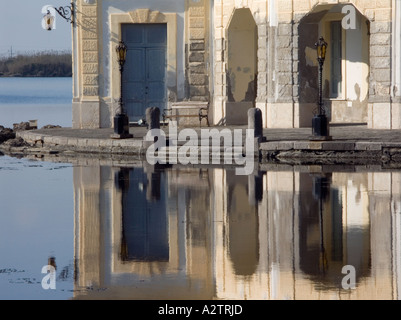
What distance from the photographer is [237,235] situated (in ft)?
41.4

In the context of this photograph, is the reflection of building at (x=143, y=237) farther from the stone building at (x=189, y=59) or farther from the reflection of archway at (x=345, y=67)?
the reflection of archway at (x=345, y=67)

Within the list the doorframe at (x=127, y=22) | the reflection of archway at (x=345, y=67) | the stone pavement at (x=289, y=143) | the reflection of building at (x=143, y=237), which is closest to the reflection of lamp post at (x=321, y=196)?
the reflection of building at (x=143, y=237)

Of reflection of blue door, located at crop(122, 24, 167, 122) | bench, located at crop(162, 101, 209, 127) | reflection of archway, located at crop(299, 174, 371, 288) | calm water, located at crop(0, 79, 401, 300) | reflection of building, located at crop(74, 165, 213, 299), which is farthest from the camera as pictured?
reflection of blue door, located at crop(122, 24, 167, 122)

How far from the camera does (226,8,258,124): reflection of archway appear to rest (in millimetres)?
28031

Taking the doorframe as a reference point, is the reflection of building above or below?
below

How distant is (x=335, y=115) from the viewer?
2841 cm

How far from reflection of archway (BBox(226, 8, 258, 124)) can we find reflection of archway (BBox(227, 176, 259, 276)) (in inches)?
435

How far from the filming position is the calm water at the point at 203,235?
32.5 feet

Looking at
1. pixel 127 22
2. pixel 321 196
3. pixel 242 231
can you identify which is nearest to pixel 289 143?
pixel 321 196

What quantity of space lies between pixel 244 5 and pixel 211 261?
1675 centimetres

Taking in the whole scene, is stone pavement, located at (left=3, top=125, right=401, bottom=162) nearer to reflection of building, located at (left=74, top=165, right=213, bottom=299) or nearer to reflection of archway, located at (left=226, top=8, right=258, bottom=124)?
reflection of archway, located at (left=226, top=8, right=258, bottom=124)

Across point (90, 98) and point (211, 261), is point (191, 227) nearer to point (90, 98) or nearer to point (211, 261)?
point (211, 261)

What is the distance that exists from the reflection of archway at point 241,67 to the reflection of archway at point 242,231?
11.1 m

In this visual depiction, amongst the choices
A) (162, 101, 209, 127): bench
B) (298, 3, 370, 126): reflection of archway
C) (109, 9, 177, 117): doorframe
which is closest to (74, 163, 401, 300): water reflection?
(162, 101, 209, 127): bench
